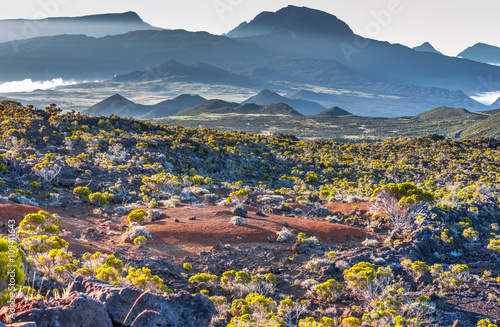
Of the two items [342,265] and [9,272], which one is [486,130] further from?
[9,272]

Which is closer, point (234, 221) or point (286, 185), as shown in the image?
point (234, 221)

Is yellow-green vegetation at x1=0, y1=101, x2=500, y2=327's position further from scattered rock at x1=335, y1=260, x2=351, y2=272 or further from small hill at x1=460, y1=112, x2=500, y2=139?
small hill at x1=460, y1=112, x2=500, y2=139

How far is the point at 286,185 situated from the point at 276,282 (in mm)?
22128

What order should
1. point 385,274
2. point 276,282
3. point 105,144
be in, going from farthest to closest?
1. point 105,144
2. point 276,282
3. point 385,274

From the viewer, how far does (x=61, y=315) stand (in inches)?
215

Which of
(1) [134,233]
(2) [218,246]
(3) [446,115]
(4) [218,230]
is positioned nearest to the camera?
(1) [134,233]

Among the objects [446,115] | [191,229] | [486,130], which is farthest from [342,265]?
[446,115]

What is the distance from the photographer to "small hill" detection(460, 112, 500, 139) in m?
93.7

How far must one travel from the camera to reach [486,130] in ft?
319

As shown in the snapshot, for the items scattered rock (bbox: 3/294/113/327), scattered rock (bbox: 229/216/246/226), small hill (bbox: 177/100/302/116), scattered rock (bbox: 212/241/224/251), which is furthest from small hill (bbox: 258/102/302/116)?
scattered rock (bbox: 3/294/113/327)

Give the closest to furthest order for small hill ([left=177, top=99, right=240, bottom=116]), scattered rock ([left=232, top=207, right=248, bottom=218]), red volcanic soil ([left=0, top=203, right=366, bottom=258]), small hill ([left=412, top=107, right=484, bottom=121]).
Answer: red volcanic soil ([left=0, top=203, right=366, bottom=258]) → scattered rock ([left=232, top=207, right=248, bottom=218]) → small hill ([left=412, top=107, right=484, bottom=121]) → small hill ([left=177, top=99, right=240, bottom=116])

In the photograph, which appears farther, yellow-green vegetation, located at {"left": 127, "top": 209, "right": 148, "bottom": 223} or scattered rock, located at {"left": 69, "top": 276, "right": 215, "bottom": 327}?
yellow-green vegetation, located at {"left": 127, "top": 209, "right": 148, "bottom": 223}

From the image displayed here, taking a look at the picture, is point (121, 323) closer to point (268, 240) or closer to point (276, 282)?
point (276, 282)

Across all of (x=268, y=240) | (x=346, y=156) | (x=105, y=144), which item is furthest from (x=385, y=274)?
(x=346, y=156)
